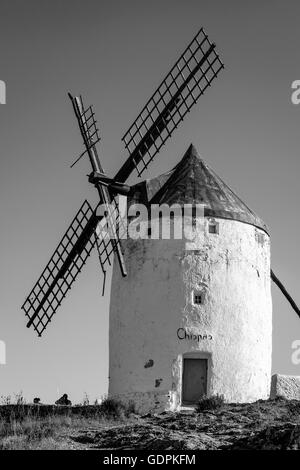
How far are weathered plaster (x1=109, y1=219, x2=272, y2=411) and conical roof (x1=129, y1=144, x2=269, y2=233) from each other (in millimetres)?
421

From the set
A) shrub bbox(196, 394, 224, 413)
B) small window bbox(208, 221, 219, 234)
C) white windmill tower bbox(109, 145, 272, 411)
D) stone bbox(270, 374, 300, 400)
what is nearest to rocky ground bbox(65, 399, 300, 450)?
shrub bbox(196, 394, 224, 413)

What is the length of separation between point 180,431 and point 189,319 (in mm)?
5607

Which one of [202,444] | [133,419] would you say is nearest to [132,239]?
[133,419]

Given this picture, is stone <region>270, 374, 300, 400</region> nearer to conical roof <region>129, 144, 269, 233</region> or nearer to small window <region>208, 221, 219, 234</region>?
conical roof <region>129, 144, 269, 233</region>

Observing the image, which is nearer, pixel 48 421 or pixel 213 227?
pixel 48 421

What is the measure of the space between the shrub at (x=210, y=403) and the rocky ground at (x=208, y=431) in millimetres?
238

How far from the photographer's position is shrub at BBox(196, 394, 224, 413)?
71.7ft

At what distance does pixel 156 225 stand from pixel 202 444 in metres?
9.26

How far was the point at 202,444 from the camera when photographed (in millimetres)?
15344

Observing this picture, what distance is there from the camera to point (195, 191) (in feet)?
79.6

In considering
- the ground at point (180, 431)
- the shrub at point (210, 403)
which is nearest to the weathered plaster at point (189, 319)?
the shrub at point (210, 403)

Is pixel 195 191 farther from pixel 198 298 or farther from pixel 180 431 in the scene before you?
pixel 180 431

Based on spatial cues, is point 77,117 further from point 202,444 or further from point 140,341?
point 202,444

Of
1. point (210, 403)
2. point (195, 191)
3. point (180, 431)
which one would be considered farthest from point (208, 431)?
point (195, 191)
